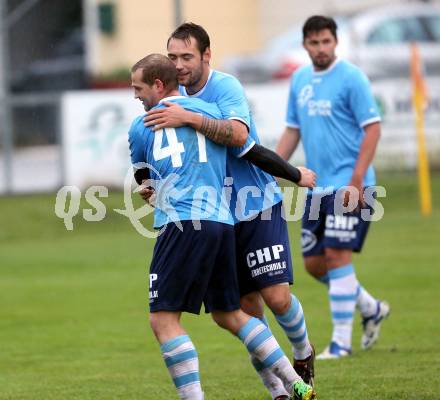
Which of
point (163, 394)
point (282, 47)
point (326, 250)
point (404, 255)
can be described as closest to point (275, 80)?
point (282, 47)

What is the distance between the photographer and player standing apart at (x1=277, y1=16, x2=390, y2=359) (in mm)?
8812

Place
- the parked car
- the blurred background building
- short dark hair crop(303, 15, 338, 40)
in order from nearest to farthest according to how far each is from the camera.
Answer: short dark hair crop(303, 15, 338, 40), the blurred background building, the parked car

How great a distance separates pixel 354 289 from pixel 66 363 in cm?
217

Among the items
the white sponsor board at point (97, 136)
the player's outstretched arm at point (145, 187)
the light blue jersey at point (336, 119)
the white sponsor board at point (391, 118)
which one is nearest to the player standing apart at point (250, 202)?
the player's outstretched arm at point (145, 187)

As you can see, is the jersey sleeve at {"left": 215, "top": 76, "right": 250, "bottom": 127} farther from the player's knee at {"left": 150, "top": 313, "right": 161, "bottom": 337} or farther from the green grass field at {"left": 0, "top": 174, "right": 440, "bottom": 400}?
the green grass field at {"left": 0, "top": 174, "right": 440, "bottom": 400}

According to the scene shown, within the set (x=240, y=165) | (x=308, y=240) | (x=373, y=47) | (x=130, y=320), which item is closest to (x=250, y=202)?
(x=240, y=165)

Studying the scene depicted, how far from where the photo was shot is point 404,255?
587 inches

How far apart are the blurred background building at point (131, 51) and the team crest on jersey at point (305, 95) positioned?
10.1 metres

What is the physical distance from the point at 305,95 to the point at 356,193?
0.97 metres

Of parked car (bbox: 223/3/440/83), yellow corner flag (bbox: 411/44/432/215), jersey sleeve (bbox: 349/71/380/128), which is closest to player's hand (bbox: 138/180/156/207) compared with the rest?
jersey sleeve (bbox: 349/71/380/128)

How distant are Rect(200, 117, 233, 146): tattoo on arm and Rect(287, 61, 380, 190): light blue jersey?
2.55m

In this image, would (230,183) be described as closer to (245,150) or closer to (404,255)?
(245,150)

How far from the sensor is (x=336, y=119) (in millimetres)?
8914

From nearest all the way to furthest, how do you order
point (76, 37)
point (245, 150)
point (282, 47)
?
point (245, 150) → point (282, 47) → point (76, 37)
